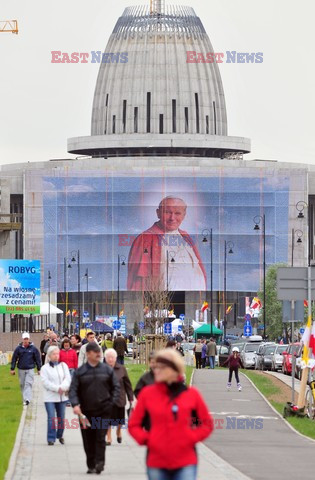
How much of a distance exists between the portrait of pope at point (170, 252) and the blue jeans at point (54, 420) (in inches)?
4550

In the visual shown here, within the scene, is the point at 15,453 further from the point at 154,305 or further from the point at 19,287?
the point at 154,305

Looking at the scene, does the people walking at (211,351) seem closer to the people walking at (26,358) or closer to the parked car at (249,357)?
the parked car at (249,357)

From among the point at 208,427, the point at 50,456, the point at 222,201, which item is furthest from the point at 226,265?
the point at 208,427

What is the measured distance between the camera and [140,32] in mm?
163500

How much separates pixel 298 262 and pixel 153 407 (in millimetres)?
131504

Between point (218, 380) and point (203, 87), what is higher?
point (203, 87)

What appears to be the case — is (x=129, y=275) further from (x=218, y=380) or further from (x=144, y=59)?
(x=218, y=380)

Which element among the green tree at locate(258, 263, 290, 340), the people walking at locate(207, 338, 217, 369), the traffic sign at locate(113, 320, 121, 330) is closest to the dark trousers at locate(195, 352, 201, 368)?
the people walking at locate(207, 338, 217, 369)

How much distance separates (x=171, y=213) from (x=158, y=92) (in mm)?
25921

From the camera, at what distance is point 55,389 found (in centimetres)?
2542

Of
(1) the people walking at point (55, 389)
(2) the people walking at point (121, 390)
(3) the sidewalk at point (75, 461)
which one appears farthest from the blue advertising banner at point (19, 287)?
(2) the people walking at point (121, 390)

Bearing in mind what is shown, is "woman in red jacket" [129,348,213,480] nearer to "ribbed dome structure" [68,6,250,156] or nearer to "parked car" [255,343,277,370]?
"parked car" [255,343,277,370]

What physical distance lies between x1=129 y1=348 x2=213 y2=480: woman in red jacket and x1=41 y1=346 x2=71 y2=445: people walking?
11148mm

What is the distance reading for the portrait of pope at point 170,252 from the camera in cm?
14212
